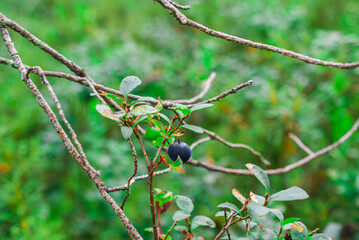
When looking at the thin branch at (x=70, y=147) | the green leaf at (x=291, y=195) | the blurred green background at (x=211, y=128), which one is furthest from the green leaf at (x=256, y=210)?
the blurred green background at (x=211, y=128)

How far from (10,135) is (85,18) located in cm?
100

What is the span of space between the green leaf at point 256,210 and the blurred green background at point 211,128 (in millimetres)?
925

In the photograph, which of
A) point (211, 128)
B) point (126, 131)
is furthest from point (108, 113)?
point (211, 128)

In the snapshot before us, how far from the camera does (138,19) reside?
315 centimetres

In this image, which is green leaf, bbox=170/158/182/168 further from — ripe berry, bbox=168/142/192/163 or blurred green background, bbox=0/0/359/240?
blurred green background, bbox=0/0/359/240

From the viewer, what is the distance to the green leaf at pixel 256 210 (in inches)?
17.7

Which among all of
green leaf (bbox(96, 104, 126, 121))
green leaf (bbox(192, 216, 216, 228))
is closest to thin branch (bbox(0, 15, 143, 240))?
green leaf (bbox(96, 104, 126, 121))

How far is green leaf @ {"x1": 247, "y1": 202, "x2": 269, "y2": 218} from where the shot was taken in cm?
45

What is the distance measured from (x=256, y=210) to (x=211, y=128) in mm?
1584

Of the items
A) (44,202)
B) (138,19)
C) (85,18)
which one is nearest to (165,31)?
(85,18)

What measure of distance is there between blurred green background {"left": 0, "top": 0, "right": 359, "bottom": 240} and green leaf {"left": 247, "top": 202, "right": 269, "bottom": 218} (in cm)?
92

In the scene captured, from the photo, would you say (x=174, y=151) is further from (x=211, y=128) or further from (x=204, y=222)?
(x=211, y=128)

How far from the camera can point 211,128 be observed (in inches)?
80.4

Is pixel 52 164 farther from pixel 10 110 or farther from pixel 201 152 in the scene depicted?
pixel 201 152
